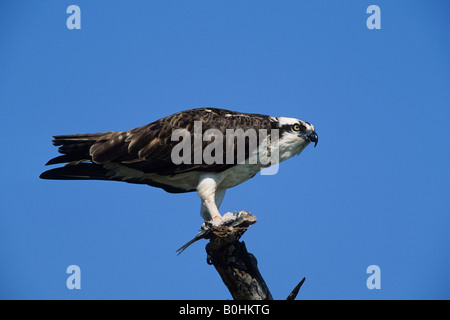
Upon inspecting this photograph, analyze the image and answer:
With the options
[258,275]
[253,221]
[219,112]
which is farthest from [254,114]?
[258,275]

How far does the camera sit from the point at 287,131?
1132cm

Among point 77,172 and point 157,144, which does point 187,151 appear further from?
point 77,172

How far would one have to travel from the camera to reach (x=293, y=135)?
11.3 m

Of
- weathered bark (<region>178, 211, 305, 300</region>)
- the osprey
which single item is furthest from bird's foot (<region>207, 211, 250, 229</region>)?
the osprey

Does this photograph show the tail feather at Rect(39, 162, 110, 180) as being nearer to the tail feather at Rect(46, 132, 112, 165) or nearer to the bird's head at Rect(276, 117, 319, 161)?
the tail feather at Rect(46, 132, 112, 165)

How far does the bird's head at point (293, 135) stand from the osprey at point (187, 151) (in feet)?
0.07

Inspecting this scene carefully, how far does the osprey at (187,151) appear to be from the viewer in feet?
35.0

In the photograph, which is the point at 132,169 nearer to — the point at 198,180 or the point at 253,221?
the point at 198,180

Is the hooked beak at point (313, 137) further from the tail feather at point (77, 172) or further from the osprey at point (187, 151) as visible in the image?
the tail feather at point (77, 172)

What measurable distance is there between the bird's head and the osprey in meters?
0.02

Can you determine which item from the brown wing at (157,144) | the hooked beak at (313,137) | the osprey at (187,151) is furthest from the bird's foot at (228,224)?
the hooked beak at (313,137)

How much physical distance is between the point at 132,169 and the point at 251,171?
2.35 m

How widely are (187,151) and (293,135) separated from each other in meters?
2.21

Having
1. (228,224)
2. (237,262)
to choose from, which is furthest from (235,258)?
(228,224)
